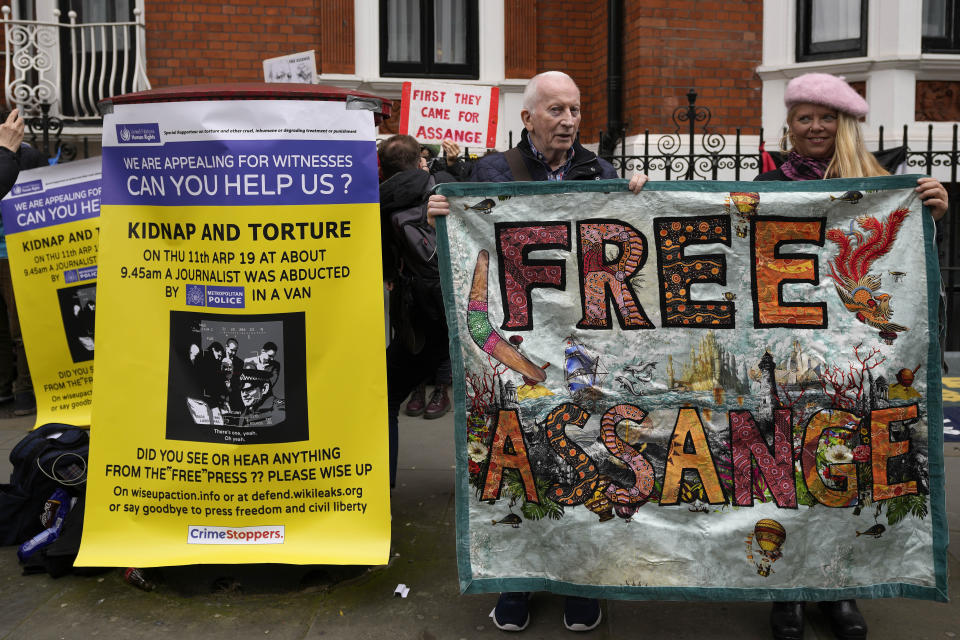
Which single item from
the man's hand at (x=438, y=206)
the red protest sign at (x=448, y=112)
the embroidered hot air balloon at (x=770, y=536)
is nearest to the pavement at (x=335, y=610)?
the embroidered hot air balloon at (x=770, y=536)

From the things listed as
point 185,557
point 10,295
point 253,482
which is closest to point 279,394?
point 253,482

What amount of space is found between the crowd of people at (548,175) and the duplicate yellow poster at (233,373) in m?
0.43

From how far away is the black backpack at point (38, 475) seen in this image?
384 centimetres

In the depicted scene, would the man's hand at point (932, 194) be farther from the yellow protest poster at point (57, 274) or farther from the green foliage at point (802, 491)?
the yellow protest poster at point (57, 274)

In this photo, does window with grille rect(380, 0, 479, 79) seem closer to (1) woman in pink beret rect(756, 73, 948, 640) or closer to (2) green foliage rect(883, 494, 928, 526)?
(1) woman in pink beret rect(756, 73, 948, 640)

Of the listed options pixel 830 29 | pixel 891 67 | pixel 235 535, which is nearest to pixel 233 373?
pixel 235 535

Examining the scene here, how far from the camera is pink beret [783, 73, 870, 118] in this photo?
324cm

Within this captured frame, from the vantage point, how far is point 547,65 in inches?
412

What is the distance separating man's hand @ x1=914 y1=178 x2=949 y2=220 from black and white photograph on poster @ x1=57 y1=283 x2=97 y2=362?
401 centimetres

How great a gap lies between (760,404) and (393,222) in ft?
5.53

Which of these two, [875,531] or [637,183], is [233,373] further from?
[875,531]

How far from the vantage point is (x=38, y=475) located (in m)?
3.90

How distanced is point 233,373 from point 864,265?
7.67 feet

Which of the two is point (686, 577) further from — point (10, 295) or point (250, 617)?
point (10, 295)
